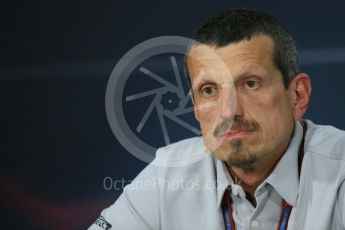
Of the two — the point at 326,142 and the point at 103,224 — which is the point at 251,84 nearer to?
the point at 326,142

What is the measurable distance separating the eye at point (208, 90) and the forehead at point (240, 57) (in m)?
0.06

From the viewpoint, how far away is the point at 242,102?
1.95m

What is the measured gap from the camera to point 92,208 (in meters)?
2.96

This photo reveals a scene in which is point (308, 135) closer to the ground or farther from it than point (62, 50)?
closer to the ground

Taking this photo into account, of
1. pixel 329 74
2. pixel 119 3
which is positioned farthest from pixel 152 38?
pixel 329 74

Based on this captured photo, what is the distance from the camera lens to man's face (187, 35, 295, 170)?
76.7 inches

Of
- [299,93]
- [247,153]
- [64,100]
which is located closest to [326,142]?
[299,93]

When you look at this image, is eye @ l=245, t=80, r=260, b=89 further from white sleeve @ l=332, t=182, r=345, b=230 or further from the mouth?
white sleeve @ l=332, t=182, r=345, b=230

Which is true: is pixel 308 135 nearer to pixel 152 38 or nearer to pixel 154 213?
pixel 154 213

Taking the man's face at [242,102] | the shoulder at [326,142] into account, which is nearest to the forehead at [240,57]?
the man's face at [242,102]

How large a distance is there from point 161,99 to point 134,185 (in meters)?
0.69

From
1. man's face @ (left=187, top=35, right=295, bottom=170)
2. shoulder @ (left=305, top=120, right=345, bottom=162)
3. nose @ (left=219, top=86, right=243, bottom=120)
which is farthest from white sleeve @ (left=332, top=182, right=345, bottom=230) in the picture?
nose @ (left=219, top=86, right=243, bottom=120)

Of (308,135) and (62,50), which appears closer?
(308,135)

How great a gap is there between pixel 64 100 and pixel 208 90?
1.24 m
